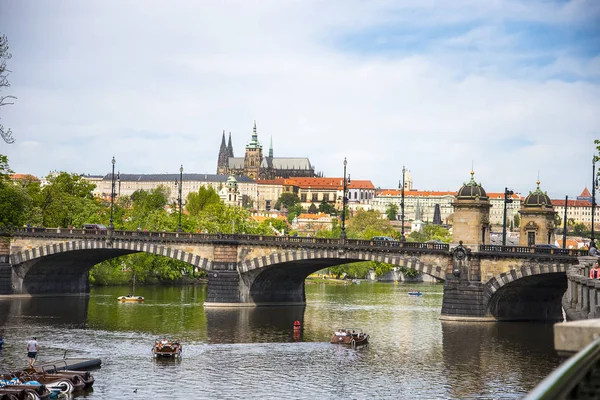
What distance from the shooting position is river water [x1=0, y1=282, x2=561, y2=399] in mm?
46156

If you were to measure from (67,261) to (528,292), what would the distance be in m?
45.6

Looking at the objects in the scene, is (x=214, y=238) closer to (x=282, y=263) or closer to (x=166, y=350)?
(x=282, y=263)

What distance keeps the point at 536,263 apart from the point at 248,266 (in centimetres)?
2628

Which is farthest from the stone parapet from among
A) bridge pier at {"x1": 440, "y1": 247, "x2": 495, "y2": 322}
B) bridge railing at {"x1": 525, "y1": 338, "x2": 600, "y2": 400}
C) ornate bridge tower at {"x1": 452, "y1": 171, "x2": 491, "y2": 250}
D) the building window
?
the building window

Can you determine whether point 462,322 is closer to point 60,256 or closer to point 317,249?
point 317,249

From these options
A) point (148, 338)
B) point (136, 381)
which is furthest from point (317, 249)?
point (136, 381)

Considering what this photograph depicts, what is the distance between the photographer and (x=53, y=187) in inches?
5182

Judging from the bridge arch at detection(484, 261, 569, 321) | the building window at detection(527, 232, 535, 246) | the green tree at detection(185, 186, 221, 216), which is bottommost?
the bridge arch at detection(484, 261, 569, 321)

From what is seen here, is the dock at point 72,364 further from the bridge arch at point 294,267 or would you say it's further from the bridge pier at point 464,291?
the bridge arch at point 294,267

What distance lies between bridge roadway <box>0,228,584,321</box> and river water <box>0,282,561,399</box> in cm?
269

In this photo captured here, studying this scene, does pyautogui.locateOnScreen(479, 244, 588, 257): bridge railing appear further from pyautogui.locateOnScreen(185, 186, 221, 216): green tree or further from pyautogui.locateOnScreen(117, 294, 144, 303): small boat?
pyautogui.locateOnScreen(185, 186, 221, 216): green tree

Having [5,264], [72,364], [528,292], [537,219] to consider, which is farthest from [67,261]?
[72,364]

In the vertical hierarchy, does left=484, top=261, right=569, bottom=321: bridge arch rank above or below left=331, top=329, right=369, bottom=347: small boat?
above

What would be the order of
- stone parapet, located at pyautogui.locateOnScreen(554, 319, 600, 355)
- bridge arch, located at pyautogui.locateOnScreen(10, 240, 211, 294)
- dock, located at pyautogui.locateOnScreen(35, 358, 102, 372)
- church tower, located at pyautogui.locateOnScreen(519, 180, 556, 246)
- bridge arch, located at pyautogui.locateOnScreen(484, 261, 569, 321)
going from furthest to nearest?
church tower, located at pyautogui.locateOnScreen(519, 180, 556, 246), bridge arch, located at pyautogui.locateOnScreen(10, 240, 211, 294), bridge arch, located at pyautogui.locateOnScreen(484, 261, 569, 321), dock, located at pyautogui.locateOnScreen(35, 358, 102, 372), stone parapet, located at pyautogui.locateOnScreen(554, 319, 600, 355)
